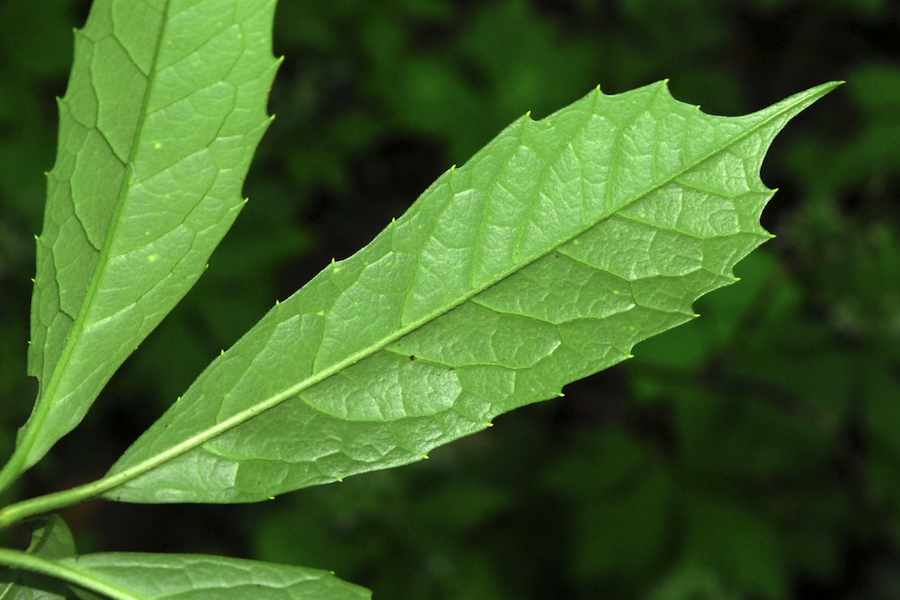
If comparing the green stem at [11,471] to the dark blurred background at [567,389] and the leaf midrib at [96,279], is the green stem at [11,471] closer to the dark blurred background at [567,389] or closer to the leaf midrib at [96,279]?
the leaf midrib at [96,279]

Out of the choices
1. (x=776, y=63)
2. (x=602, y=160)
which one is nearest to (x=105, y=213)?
(x=602, y=160)

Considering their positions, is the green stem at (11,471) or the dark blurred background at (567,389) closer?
the green stem at (11,471)

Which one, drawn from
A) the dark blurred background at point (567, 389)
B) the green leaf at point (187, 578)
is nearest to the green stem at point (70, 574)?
the green leaf at point (187, 578)

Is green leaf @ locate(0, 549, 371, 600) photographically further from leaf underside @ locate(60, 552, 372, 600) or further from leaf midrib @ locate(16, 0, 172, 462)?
leaf midrib @ locate(16, 0, 172, 462)

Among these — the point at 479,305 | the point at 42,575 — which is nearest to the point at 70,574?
the point at 42,575

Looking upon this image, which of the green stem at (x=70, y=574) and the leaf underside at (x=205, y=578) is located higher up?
the green stem at (x=70, y=574)

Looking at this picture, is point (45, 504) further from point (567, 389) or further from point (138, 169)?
point (567, 389)

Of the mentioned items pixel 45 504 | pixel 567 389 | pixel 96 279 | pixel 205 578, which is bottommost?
pixel 567 389
